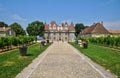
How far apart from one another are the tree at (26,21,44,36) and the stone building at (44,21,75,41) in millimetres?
2879

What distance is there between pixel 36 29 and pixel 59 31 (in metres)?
13.2

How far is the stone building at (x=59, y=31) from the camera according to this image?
134875 mm

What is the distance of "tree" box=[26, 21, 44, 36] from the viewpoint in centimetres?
13250

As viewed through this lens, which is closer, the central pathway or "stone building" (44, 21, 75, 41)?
the central pathway

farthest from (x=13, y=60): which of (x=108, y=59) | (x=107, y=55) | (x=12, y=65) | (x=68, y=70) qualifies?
(x=107, y=55)

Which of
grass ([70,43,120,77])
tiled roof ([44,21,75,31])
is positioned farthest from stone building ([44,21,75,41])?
grass ([70,43,120,77])

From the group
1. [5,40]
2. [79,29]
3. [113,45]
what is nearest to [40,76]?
[5,40]

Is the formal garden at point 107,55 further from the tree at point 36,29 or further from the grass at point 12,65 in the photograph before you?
the tree at point 36,29

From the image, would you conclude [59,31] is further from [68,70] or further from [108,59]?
[68,70]

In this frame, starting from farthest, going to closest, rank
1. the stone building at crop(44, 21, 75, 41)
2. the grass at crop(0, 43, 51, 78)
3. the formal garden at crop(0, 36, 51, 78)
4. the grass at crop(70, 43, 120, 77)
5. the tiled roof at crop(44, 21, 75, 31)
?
the tiled roof at crop(44, 21, 75, 31) → the stone building at crop(44, 21, 75, 41) → the grass at crop(70, 43, 120, 77) → the formal garden at crop(0, 36, 51, 78) → the grass at crop(0, 43, 51, 78)

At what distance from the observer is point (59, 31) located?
135375mm

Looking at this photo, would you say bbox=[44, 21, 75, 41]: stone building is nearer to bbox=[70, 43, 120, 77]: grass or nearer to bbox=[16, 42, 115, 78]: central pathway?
bbox=[70, 43, 120, 77]: grass

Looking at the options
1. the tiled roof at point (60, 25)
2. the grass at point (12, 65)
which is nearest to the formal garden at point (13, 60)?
the grass at point (12, 65)

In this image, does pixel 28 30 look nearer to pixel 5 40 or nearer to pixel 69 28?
pixel 69 28
